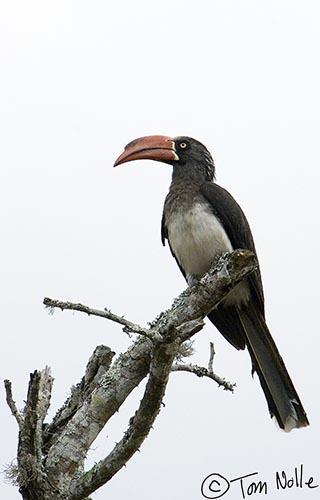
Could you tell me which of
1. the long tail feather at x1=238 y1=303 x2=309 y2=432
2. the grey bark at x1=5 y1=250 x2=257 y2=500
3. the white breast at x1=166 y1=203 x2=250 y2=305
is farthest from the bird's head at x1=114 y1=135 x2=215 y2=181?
the grey bark at x1=5 y1=250 x2=257 y2=500

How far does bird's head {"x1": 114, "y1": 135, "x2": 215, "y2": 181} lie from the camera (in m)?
6.34

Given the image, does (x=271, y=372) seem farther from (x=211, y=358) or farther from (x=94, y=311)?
(x=94, y=311)

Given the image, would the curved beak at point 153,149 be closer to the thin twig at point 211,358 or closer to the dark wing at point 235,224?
the dark wing at point 235,224

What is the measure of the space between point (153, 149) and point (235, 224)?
112 centimetres

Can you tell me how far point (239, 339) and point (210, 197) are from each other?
1.03 m

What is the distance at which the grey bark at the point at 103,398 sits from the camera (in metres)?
3.52

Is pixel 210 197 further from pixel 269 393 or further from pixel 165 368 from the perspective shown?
pixel 165 368

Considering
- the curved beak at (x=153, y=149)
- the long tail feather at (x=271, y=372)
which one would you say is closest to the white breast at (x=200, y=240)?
the long tail feather at (x=271, y=372)

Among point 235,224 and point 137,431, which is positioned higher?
point 235,224

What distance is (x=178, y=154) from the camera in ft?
21.3

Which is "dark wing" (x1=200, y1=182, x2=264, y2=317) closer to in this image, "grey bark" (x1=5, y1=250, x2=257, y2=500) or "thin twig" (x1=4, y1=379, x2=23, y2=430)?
"grey bark" (x1=5, y1=250, x2=257, y2=500)

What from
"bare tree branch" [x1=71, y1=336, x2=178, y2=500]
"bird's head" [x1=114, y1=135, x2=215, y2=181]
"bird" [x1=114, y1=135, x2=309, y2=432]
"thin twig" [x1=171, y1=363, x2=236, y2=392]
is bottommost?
"bare tree branch" [x1=71, y1=336, x2=178, y2=500]

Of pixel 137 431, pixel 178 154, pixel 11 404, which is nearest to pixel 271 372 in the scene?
pixel 178 154

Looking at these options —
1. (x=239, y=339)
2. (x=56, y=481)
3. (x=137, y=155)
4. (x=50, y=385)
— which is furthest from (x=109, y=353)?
(x=137, y=155)
